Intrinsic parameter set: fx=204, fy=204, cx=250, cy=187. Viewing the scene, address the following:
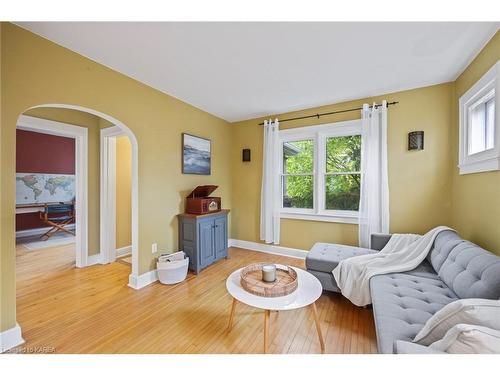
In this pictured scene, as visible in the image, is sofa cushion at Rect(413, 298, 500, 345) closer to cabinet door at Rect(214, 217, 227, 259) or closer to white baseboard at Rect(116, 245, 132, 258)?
cabinet door at Rect(214, 217, 227, 259)

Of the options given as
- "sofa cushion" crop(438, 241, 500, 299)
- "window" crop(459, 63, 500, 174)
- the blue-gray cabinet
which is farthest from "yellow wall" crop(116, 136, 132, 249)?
"window" crop(459, 63, 500, 174)

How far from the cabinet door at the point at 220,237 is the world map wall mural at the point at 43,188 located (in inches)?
191

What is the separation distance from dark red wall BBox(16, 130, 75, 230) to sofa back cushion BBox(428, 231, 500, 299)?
731 cm

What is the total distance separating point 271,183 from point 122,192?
2567 mm

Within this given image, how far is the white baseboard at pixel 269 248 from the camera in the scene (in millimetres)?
3459

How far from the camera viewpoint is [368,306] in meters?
2.03

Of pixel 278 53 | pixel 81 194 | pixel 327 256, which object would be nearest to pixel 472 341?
pixel 327 256

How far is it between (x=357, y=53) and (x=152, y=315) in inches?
123

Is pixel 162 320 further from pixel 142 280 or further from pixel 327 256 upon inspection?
pixel 327 256

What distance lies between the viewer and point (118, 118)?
7.33 feet

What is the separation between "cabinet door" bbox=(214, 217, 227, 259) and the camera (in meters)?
3.15

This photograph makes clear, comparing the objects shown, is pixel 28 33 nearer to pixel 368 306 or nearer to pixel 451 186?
pixel 368 306
